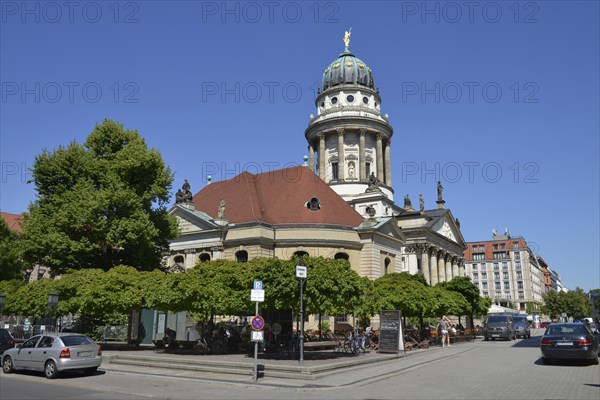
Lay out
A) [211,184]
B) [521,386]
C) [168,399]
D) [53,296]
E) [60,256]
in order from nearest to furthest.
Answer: [168,399]
[521,386]
[53,296]
[60,256]
[211,184]

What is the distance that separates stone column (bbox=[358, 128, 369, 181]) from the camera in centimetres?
7050

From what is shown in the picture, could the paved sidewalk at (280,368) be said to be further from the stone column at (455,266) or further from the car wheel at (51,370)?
the stone column at (455,266)

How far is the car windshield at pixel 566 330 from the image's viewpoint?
20.4 metres

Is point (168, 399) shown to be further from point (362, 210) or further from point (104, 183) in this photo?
point (362, 210)

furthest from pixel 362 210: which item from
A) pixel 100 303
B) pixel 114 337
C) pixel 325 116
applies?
pixel 100 303

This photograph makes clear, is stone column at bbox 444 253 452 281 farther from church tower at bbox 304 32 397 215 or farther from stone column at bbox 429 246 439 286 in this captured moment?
church tower at bbox 304 32 397 215

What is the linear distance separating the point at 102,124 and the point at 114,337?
50.6ft

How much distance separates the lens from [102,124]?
34906mm

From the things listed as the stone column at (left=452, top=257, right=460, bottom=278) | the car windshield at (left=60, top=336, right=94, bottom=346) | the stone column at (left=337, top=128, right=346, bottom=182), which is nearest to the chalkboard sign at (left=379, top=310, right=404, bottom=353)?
the car windshield at (left=60, top=336, right=94, bottom=346)

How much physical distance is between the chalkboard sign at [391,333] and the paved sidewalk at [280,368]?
1.42 metres

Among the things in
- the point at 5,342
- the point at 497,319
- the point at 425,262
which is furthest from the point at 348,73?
the point at 5,342

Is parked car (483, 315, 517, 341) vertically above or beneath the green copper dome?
beneath

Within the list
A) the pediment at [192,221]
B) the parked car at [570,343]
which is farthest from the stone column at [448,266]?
the parked car at [570,343]

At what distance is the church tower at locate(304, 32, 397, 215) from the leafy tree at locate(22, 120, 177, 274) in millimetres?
36112
